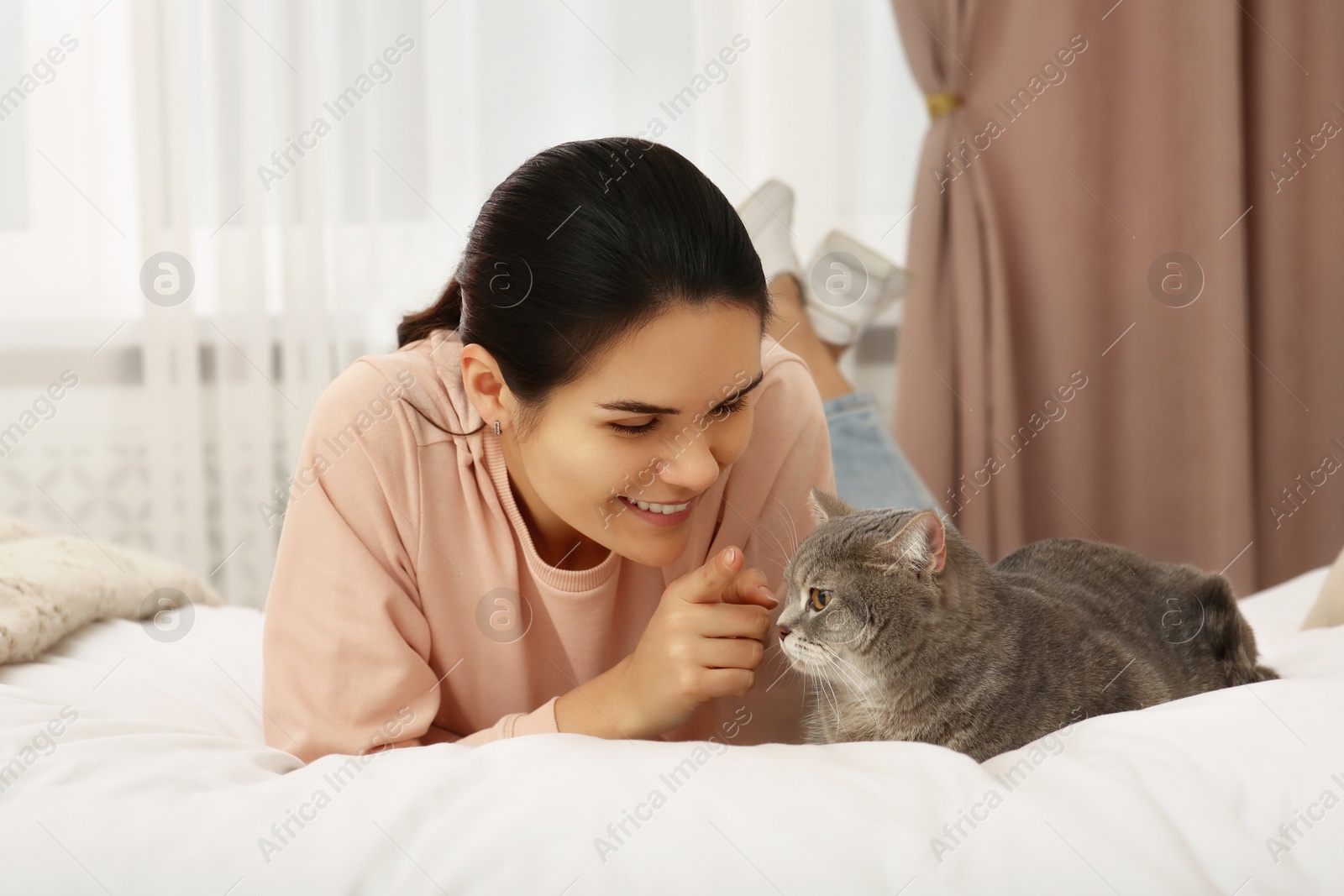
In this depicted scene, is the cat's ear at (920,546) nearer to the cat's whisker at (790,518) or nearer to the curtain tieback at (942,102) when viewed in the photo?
the cat's whisker at (790,518)

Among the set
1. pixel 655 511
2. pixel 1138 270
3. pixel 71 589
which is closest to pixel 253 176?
pixel 71 589

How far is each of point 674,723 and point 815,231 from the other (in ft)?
6.04

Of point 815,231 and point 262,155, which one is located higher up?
point 262,155

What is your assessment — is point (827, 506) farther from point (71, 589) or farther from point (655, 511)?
point (71, 589)

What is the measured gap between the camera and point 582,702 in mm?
1030

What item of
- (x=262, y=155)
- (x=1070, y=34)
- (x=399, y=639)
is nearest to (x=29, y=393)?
(x=262, y=155)

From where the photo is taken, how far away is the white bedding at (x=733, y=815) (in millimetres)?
699

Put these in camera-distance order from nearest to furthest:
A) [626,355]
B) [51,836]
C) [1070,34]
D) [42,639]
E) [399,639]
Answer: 1. [51,836]
2. [626,355]
3. [399,639]
4. [42,639]
5. [1070,34]

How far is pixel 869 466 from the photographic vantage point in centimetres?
178

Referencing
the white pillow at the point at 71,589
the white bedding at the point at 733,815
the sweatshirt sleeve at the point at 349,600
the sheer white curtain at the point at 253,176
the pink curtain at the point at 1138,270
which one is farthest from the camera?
the pink curtain at the point at 1138,270

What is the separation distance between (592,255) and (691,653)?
0.39 m

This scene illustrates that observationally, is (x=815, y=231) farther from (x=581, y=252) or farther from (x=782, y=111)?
(x=581, y=252)

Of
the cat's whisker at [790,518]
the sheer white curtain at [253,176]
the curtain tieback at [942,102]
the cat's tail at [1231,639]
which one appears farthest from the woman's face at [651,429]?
the curtain tieback at [942,102]

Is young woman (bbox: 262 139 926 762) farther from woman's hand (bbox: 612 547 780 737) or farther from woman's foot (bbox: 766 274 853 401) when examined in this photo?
woman's foot (bbox: 766 274 853 401)
